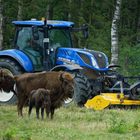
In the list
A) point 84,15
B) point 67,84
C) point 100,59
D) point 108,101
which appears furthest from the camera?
point 84,15

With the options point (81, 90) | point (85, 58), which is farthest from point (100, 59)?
point (81, 90)

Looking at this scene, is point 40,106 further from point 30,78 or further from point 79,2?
point 79,2

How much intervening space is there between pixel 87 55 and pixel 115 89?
171cm

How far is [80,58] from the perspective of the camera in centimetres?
1833

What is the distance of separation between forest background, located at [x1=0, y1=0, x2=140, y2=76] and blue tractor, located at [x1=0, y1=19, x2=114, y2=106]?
12.3 meters

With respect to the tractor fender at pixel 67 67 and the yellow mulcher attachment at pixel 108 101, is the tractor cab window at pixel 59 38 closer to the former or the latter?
the tractor fender at pixel 67 67

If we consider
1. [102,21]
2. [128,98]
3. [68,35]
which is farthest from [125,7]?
[128,98]

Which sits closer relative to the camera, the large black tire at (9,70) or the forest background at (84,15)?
the large black tire at (9,70)

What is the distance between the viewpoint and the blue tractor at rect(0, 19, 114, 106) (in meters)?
18.1

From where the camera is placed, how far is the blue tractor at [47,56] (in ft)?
59.4

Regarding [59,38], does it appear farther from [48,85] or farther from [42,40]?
[48,85]

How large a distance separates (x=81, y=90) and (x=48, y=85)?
249 centimetres

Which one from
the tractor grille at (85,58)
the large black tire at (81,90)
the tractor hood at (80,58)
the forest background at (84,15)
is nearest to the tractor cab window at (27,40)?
the tractor hood at (80,58)

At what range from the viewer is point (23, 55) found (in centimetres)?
1856
